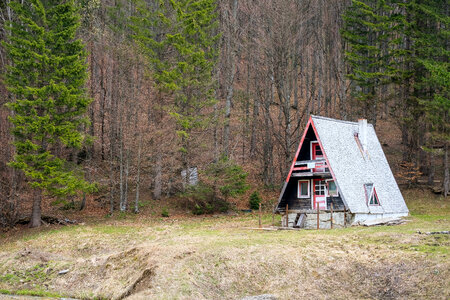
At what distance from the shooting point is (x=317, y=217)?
24.2 m

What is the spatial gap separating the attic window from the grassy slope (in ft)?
16.3

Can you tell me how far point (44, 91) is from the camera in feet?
83.0

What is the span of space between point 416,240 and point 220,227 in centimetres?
1092

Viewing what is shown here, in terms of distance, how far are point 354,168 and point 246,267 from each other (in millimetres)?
12622

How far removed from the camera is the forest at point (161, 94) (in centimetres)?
2603

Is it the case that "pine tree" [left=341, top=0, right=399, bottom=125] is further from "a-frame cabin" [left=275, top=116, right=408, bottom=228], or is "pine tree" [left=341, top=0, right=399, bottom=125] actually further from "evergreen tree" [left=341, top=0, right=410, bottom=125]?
"a-frame cabin" [left=275, top=116, right=408, bottom=228]

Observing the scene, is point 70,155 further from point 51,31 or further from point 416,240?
point 416,240

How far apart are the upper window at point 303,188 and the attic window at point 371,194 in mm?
3292

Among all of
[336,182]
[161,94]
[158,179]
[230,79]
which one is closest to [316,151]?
[336,182]

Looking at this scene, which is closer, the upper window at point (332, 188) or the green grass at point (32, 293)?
the green grass at point (32, 293)

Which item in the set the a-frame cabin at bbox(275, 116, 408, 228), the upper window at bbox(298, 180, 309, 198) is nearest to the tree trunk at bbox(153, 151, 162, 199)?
the a-frame cabin at bbox(275, 116, 408, 228)

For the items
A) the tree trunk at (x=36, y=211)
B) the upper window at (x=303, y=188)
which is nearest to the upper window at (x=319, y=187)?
the upper window at (x=303, y=188)

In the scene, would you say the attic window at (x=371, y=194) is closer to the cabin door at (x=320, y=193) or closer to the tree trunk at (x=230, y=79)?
the cabin door at (x=320, y=193)

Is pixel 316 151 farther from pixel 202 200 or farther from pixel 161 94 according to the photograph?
pixel 161 94
